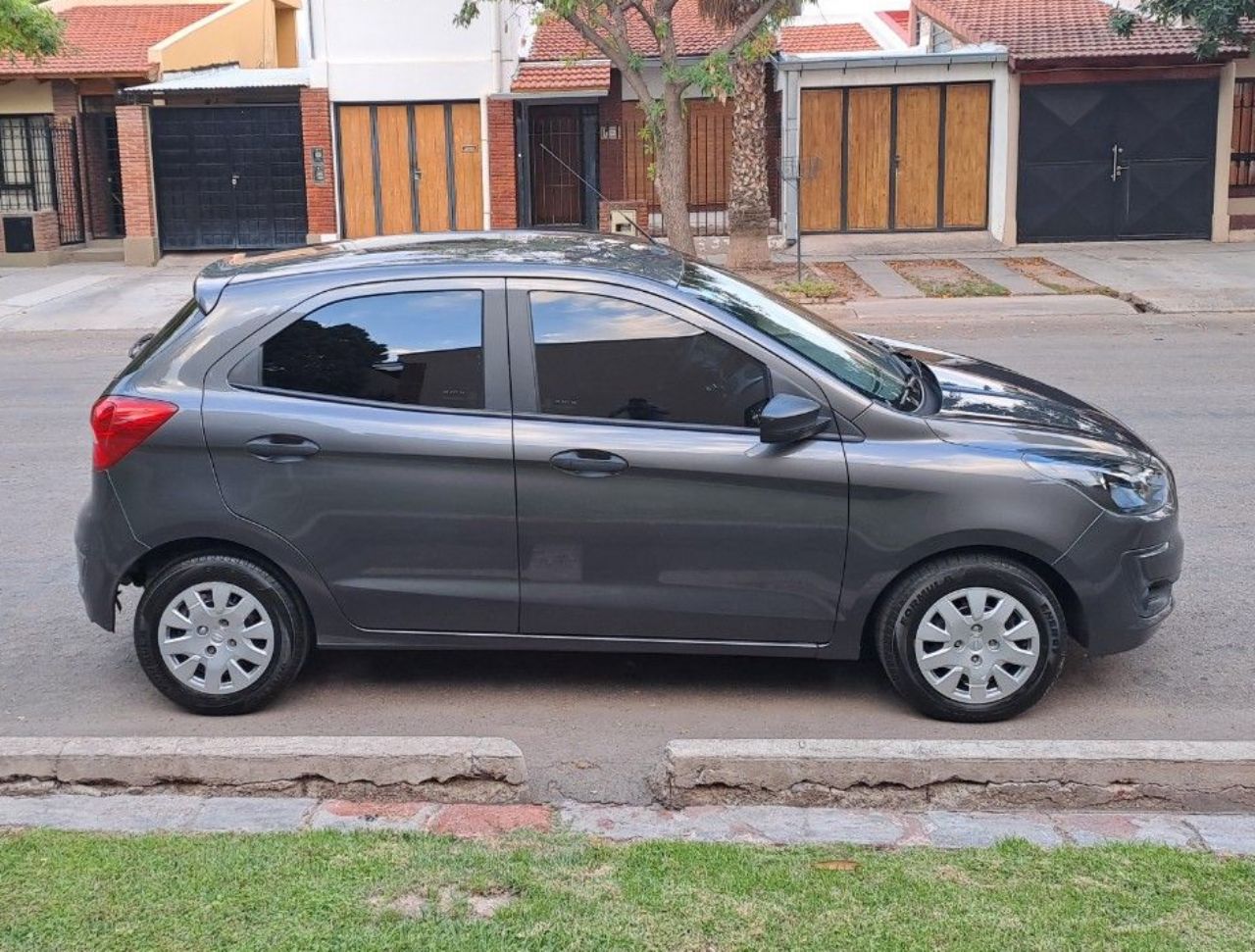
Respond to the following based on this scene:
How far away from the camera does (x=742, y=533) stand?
5488 mm

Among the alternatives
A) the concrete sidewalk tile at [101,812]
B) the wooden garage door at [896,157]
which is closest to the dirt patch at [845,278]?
the wooden garage door at [896,157]

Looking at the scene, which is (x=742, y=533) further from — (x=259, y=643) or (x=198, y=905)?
(x=198, y=905)

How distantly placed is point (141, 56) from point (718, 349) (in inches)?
961

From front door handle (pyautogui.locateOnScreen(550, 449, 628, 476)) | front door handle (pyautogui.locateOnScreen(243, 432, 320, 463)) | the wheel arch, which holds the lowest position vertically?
the wheel arch

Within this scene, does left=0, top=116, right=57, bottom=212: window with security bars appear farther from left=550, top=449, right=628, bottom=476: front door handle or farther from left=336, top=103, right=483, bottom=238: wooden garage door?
left=550, top=449, right=628, bottom=476: front door handle

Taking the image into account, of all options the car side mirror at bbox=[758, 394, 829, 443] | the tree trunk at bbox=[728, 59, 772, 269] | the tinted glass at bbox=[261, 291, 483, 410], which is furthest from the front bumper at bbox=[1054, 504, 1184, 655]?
the tree trunk at bbox=[728, 59, 772, 269]

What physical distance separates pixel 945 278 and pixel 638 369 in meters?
16.4

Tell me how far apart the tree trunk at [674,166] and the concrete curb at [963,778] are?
46.8ft

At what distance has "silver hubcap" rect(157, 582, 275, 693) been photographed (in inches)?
222

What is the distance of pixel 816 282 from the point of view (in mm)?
20422

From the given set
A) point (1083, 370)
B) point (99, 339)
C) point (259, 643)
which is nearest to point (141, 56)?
point (99, 339)

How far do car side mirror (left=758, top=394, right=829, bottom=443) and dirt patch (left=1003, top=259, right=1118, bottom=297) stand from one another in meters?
15.2

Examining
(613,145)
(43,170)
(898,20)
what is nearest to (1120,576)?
(613,145)

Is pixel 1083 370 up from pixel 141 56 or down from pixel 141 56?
down
